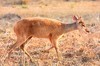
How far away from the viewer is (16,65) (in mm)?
12484

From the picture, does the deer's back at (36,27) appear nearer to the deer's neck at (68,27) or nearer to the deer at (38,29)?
the deer at (38,29)

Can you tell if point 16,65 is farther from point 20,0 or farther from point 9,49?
point 20,0

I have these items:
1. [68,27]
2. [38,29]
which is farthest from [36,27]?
[68,27]

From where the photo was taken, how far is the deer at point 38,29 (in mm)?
13320

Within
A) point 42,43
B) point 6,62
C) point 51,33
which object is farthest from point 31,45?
point 6,62

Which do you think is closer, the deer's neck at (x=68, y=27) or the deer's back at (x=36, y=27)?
the deer's back at (x=36, y=27)

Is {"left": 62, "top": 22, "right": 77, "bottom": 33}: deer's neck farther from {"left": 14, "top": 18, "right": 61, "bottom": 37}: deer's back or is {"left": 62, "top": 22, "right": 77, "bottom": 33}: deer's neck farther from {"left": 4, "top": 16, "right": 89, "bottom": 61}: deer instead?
{"left": 14, "top": 18, "right": 61, "bottom": 37}: deer's back

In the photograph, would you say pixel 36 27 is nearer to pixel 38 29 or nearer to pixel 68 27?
pixel 38 29

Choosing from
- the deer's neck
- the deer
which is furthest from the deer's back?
the deer's neck

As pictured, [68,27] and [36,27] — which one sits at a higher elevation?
[36,27]

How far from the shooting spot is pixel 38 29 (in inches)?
534

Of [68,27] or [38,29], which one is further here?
[68,27]

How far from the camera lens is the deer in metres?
13.3

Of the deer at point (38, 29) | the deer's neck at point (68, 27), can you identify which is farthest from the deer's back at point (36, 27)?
the deer's neck at point (68, 27)
